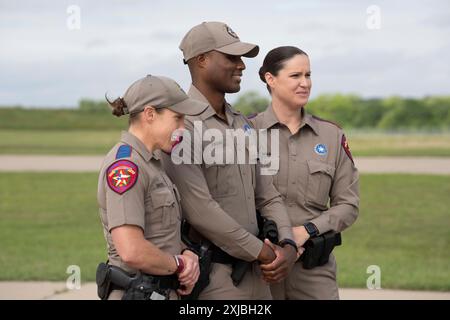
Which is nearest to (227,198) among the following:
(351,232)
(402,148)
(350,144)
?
(351,232)

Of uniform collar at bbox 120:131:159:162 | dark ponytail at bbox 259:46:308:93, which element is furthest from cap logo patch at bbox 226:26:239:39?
uniform collar at bbox 120:131:159:162

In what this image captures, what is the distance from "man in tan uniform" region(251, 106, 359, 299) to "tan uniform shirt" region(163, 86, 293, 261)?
263mm

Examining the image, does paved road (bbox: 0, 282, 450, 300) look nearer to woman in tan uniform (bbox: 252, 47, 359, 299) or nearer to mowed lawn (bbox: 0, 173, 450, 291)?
mowed lawn (bbox: 0, 173, 450, 291)

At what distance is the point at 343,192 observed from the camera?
5.00 m

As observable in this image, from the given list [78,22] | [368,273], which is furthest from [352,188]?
[368,273]

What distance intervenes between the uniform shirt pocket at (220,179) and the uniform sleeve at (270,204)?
294 mm

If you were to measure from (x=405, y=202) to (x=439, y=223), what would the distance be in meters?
2.69

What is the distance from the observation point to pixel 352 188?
5.02 metres

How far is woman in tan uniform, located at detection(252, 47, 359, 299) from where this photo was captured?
480 cm

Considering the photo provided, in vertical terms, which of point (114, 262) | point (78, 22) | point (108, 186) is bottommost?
point (114, 262)

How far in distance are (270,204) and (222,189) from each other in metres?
0.37

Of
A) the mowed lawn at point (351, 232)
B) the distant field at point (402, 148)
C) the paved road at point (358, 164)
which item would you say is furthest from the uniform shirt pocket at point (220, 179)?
the distant field at point (402, 148)

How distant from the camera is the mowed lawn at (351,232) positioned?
9547 millimetres

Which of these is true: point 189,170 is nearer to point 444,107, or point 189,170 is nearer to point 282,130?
point 282,130
